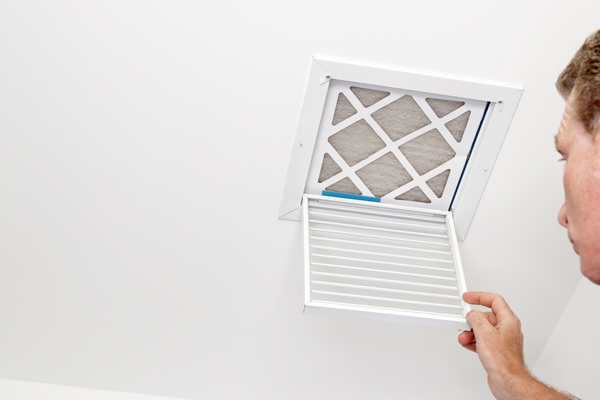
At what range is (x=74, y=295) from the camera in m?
1.43

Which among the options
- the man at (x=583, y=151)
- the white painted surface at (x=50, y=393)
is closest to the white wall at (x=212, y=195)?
the white painted surface at (x=50, y=393)

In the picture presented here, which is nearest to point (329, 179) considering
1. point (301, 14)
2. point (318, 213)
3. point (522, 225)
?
point (318, 213)

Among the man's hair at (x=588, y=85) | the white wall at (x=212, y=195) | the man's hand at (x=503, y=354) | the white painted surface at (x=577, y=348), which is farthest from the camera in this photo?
the white painted surface at (x=577, y=348)

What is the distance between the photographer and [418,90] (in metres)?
1.24

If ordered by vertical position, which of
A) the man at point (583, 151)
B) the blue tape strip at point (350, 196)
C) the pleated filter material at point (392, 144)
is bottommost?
the blue tape strip at point (350, 196)

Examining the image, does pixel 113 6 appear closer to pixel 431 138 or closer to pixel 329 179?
pixel 329 179

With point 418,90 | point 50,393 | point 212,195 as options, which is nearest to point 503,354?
point 418,90

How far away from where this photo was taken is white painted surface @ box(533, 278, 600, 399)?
1.45 meters

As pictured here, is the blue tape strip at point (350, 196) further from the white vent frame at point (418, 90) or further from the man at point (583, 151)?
the man at point (583, 151)

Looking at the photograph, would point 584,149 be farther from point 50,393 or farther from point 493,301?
point 50,393

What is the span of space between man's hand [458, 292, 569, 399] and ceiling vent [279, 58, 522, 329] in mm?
71

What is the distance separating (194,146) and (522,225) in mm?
825

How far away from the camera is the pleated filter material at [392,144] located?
1.27 m

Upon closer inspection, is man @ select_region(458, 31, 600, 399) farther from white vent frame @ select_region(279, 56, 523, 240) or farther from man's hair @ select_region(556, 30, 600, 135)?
white vent frame @ select_region(279, 56, 523, 240)
